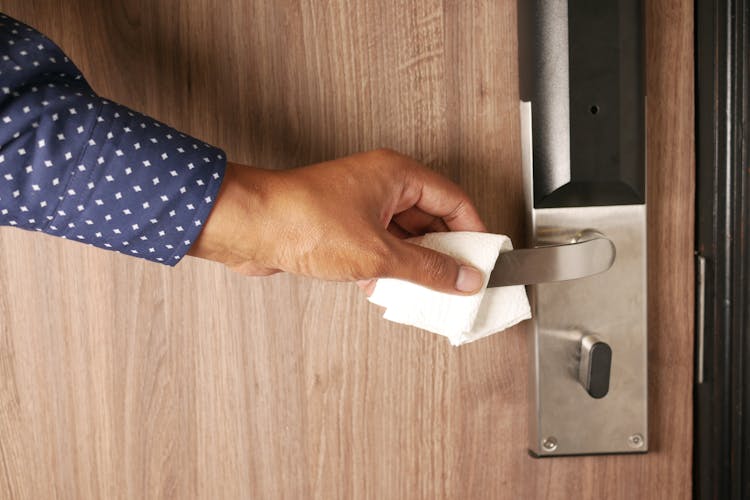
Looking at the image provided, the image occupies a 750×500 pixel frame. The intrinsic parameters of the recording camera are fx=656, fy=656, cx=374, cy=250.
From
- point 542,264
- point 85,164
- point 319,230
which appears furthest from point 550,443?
point 85,164

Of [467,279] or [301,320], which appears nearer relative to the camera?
[467,279]

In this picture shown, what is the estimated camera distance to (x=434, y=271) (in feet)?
1.34

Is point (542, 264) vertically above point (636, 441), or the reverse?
point (542, 264)

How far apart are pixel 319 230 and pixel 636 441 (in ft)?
1.07

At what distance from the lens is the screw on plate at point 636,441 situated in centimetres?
53

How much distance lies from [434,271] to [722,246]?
0.83ft

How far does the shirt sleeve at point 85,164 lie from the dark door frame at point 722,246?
1.22ft

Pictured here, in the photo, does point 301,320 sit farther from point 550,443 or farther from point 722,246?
point 722,246

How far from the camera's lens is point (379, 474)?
553 mm

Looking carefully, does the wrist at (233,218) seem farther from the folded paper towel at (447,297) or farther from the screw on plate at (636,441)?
the screw on plate at (636,441)

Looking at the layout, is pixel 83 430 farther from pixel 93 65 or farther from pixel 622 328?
pixel 622 328

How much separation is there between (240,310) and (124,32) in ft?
0.76

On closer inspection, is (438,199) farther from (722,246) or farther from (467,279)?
(722,246)

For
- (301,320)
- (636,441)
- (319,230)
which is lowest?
(636,441)
